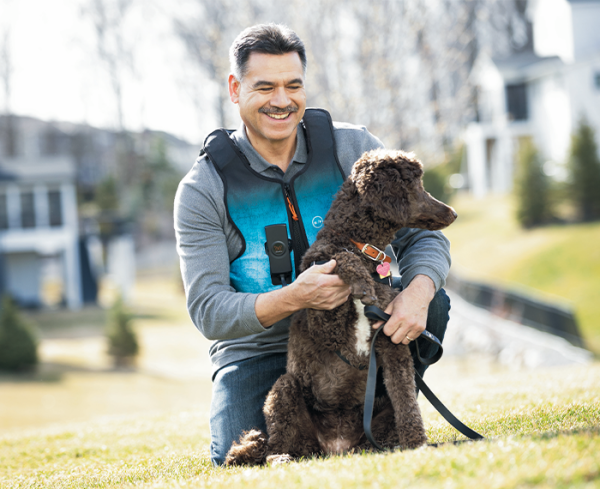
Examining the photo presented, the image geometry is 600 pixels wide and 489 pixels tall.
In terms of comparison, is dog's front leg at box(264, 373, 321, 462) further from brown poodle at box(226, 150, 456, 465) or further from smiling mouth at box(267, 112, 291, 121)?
smiling mouth at box(267, 112, 291, 121)

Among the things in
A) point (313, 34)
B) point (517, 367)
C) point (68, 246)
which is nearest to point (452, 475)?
point (517, 367)

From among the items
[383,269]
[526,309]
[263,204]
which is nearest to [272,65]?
[263,204]

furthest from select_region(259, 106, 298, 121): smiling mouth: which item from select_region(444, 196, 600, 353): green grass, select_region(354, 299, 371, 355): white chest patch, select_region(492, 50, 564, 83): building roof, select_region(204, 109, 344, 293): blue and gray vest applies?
select_region(492, 50, 564, 83): building roof

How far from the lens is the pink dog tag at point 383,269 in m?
3.33

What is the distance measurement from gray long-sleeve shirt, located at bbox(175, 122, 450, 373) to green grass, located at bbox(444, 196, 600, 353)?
43.4 ft

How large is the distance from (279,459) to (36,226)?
31135 mm

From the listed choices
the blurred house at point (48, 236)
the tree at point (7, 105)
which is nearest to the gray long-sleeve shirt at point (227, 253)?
the blurred house at point (48, 236)

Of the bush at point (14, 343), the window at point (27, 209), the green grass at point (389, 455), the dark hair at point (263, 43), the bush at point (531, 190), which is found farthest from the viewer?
the window at point (27, 209)

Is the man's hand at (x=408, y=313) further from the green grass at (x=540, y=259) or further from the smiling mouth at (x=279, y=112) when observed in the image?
the green grass at (x=540, y=259)

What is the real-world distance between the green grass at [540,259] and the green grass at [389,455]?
1187cm

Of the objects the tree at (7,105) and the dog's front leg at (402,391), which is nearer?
the dog's front leg at (402,391)

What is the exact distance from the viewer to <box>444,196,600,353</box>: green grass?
1881cm

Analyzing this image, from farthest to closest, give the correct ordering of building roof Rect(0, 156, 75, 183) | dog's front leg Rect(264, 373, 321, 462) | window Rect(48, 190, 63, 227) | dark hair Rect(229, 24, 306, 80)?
window Rect(48, 190, 63, 227), building roof Rect(0, 156, 75, 183), dark hair Rect(229, 24, 306, 80), dog's front leg Rect(264, 373, 321, 462)

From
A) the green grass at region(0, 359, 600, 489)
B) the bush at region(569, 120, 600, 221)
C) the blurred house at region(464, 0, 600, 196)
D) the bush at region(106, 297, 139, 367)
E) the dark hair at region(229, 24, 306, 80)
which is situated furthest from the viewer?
the blurred house at region(464, 0, 600, 196)
